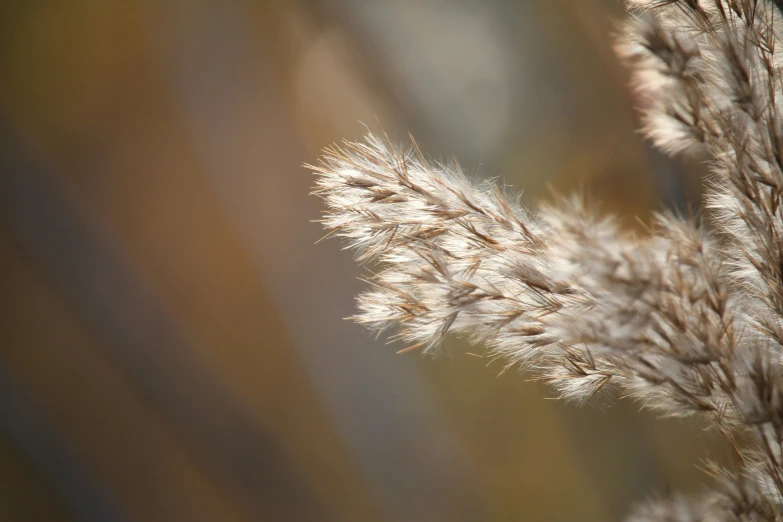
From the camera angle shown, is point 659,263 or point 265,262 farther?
point 265,262

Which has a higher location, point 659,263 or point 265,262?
point 265,262

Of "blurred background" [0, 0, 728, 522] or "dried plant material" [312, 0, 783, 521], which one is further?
"blurred background" [0, 0, 728, 522]

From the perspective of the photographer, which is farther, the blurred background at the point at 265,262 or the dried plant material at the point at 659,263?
the blurred background at the point at 265,262

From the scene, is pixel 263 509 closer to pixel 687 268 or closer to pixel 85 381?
pixel 85 381
